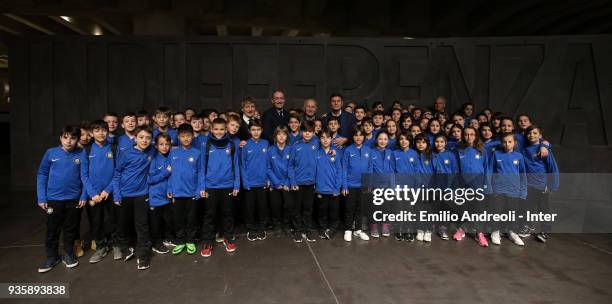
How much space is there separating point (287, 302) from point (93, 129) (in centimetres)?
297

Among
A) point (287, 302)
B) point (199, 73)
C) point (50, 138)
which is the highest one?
point (199, 73)

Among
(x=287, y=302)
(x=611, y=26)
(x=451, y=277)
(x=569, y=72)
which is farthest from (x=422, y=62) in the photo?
(x=611, y=26)

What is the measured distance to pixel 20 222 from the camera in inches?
228

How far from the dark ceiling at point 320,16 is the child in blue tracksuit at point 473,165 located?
8137 mm

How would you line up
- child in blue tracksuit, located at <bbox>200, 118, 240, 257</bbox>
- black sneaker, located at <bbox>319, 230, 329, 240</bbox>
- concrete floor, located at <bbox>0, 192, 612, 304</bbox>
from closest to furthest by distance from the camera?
concrete floor, located at <bbox>0, 192, 612, 304</bbox>, child in blue tracksuit, located at <bbox>200, 118, 240, 257</bbox>, black sneaker, located at <bbox>319, 230, 329, 240</bbox>

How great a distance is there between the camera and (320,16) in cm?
1273

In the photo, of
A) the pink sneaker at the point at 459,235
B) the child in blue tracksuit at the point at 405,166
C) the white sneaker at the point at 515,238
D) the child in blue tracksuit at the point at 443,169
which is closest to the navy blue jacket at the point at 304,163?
the child in blue tracksuit at the point at 405,166

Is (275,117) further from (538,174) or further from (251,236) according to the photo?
(538,174)

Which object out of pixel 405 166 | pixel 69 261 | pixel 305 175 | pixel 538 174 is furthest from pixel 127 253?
pixel 538 174

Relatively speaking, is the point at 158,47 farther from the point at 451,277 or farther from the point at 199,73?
the point at 451,277

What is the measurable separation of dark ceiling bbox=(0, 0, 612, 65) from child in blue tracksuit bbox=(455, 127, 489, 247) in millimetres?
8137

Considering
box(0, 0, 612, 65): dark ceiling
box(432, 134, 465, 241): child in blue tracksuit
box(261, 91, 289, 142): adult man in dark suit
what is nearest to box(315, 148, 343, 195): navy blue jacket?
box(261, 91, 289, 142): adult man in dark suit

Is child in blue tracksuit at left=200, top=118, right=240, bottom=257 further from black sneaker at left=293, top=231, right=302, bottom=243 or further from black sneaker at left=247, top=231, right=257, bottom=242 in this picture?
black sneaker at left=293, top=231, right=302, bottom=243

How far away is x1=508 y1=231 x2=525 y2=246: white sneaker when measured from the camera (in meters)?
4.81
